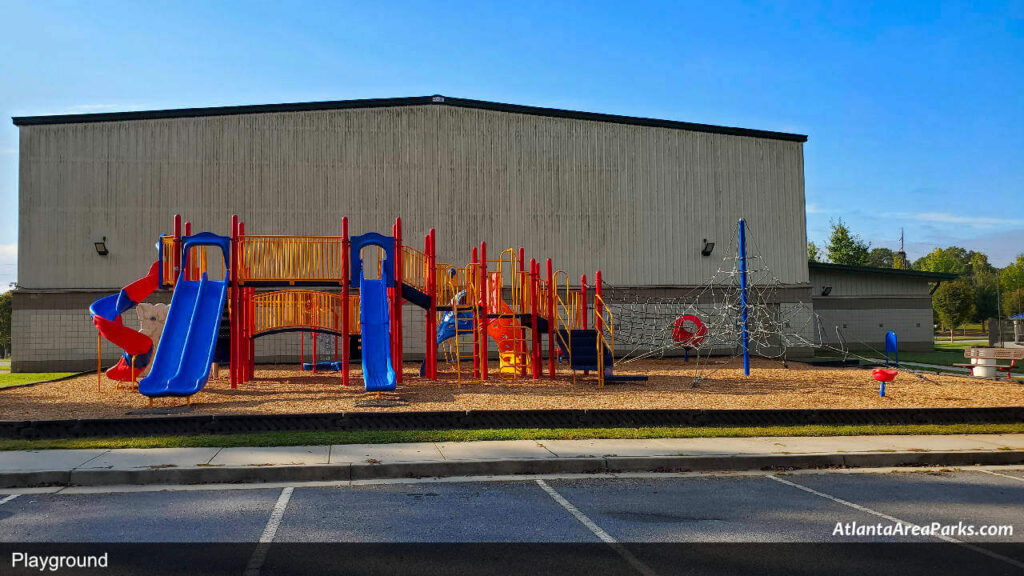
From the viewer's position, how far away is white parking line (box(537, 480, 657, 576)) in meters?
5.60

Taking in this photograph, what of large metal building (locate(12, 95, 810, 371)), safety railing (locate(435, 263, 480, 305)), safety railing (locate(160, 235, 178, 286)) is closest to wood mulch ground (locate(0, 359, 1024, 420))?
safety railing (locate(435, 263, 480, 305))

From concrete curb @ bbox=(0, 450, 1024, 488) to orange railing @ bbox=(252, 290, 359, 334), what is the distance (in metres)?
12.0

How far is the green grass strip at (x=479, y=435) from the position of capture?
10500 mm

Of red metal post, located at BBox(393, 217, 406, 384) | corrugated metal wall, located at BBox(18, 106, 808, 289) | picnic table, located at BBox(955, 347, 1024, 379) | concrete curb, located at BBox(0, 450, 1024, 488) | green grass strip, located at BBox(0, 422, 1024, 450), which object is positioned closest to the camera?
concrete curb, located at BBox(0, 450, 1024, 488)

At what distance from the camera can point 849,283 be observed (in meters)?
36.8

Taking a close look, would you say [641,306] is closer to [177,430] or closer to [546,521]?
[177,430]

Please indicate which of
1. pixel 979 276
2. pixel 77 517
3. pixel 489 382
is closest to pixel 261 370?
pixel 489 382

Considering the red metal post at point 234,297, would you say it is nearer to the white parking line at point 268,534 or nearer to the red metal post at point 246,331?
the red metal post at point 246,331

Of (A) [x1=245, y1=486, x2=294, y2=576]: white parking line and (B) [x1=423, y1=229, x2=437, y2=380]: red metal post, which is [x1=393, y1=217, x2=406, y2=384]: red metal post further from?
(A) [x1=245, y1=486, x2=294, y2=576]: white parking line

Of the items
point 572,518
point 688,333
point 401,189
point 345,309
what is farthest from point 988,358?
point 401,189

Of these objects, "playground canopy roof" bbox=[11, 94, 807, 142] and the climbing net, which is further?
the climbing net

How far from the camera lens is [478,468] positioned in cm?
935

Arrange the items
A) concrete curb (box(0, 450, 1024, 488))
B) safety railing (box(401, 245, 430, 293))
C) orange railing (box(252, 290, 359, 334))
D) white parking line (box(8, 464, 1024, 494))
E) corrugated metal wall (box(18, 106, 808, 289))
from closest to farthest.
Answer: white parking line (box(8, 464, 1024, 494)), concrete curb (box(0, 450, 1024, 488)), safety railing (box(401, 245, 430, 293)), orange railing (box(252, 290, 359, 334)), corrugated metal wall (box(18, 106, 808, 289))

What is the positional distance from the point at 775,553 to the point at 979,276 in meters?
123
